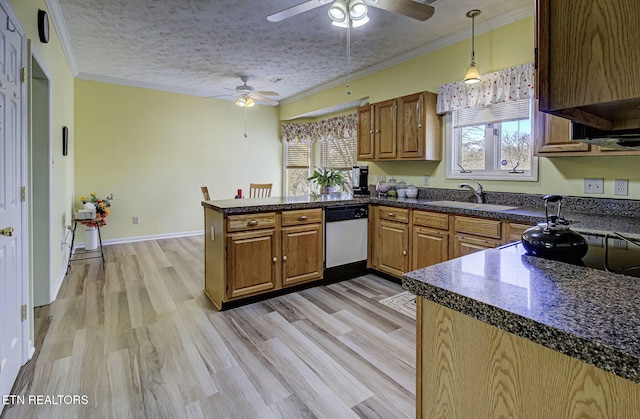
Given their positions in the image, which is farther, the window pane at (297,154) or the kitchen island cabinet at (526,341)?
the window pane at (297,154)

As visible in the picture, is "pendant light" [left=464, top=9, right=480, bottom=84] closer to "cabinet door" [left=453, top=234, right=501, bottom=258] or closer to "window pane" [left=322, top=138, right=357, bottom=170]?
"cabinet door" [left=453, top=234, right=501, bottom=258]

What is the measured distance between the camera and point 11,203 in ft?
5.87

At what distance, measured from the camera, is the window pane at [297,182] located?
6.89 meters

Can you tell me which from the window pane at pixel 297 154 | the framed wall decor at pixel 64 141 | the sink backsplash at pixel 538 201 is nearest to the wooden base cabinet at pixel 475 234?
the sink backsplash at pixel 538 201

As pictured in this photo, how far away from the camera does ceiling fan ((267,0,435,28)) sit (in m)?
2.21

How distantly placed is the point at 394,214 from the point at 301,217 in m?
0.99

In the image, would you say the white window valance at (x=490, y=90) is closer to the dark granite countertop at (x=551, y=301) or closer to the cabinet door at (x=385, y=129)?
the cabinet door at (x=385, y=129)

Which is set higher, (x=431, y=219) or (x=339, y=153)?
(x=339, y=153)

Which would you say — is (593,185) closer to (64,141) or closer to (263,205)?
(263,205)

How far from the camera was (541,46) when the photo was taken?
0.68 m

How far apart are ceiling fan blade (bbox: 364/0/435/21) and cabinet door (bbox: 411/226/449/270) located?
1755mm

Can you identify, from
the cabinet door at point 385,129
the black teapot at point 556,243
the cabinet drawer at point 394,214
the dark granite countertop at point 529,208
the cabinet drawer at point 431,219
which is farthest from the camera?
the cabinet door at point 385,129

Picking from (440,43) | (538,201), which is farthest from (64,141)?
(538,201)

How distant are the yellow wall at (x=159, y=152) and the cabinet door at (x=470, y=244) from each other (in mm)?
4562
